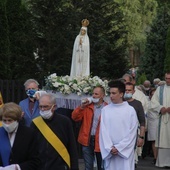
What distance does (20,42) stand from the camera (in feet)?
81.8

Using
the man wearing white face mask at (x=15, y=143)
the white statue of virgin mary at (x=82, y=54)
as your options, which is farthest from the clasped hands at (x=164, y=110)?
the man wearing white face mask at (x=15, y=143)

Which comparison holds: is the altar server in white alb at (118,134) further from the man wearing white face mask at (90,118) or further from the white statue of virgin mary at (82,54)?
the white statue of virgin mary at (82,54)

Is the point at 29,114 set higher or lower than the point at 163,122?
higher

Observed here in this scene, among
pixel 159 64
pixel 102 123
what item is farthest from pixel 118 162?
pixel 159 64

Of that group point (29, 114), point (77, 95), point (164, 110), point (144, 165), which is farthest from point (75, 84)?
point (29, 114)

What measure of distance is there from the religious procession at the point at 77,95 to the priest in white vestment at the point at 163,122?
0.02 metres

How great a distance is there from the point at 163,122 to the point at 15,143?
30.5ft

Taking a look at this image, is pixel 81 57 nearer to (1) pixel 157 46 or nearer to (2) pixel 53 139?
(2) pixel 53 139

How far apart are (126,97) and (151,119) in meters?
5.00

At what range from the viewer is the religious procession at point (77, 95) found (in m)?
8.22

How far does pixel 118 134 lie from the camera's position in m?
9.55

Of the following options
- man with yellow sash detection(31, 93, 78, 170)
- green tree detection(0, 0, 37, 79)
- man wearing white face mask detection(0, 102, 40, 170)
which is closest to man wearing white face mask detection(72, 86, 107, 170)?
man with yellow sash detection(31, 93, 78, 170)

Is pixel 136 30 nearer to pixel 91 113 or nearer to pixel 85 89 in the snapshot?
pixel 85 89

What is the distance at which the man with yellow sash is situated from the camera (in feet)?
26.9
